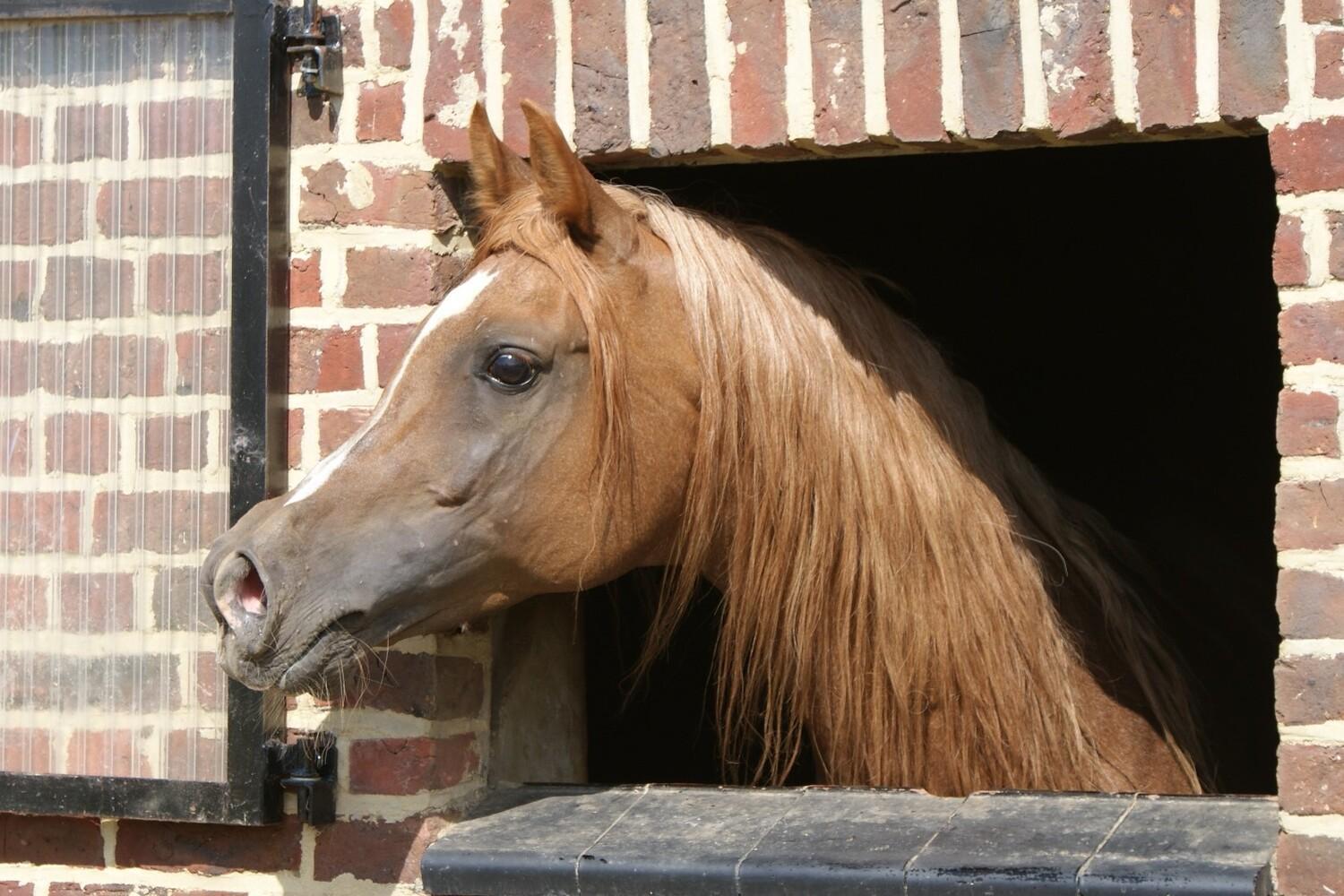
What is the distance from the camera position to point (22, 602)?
2.46 meters

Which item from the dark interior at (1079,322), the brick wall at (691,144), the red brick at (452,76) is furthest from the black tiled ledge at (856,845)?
the dark interior at (1079,322)

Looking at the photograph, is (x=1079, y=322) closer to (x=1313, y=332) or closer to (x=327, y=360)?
(x=1313, y=332)

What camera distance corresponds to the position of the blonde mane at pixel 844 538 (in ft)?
7.43

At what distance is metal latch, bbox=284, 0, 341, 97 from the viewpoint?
7.65 feet

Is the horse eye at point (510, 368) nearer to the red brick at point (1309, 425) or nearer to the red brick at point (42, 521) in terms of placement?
the red brick at point (42, 521)

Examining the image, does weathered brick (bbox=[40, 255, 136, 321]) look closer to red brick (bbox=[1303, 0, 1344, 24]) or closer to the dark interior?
the dark interior

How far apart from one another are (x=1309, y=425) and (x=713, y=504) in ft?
2.80

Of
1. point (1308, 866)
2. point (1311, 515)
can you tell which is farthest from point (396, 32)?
point (1308, 866)

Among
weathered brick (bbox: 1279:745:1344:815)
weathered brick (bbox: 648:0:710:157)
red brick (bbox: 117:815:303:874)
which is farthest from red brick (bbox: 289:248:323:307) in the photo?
weathered brick (bbox: 1279:745:1344:815)

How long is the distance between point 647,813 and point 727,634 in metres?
0.34

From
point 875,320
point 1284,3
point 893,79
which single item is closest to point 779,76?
point 893,79

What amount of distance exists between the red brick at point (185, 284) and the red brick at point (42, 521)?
348 mm

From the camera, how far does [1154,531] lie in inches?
135

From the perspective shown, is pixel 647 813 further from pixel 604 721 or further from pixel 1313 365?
pixel 604 721
